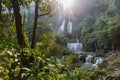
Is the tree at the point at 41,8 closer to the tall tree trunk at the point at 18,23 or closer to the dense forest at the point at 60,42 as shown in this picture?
the dense forest at the point at 60,42

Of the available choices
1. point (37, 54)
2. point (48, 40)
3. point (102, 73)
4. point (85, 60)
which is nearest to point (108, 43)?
point (85, 60)

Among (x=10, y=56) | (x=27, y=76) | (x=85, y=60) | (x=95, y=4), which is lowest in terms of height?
(x=85, y=60)

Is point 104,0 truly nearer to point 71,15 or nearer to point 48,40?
point 71,15

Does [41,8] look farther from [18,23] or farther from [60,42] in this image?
[60,42]

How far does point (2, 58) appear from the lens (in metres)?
2.67

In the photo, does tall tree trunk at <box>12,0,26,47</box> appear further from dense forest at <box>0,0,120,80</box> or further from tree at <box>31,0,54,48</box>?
tree at <box>31,0,54,48</box>

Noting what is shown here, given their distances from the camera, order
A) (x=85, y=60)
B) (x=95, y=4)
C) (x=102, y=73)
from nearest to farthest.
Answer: (x=102, y=73) < (x=85, y=60) < (x=95, y=4)

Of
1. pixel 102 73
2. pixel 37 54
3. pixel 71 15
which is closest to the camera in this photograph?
pixel 37 54

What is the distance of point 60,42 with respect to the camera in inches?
1612

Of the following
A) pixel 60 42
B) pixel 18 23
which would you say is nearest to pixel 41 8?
pixel 18 23

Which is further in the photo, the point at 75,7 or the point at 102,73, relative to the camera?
the point at 75,7

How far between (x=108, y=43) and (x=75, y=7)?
2542cm

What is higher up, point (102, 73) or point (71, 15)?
point (71, 15)

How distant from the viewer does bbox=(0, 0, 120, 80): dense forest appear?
296 cm
